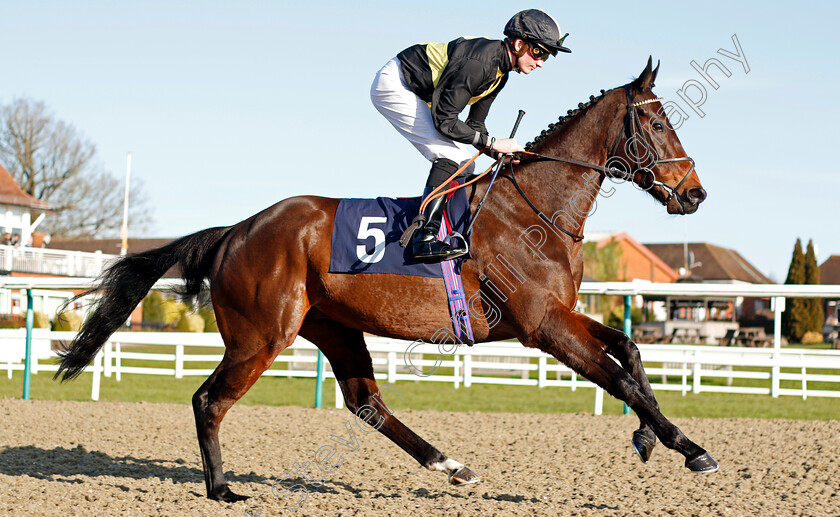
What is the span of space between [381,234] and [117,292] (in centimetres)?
198

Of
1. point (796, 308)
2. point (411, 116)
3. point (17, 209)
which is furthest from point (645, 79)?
point (17, 209)

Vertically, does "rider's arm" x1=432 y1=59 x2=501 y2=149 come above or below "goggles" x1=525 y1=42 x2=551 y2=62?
below

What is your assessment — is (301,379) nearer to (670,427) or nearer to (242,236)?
(242,236)

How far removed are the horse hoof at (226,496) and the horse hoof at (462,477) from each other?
3.76 ft

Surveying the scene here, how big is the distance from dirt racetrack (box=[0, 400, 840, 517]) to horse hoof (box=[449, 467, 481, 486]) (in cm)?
7

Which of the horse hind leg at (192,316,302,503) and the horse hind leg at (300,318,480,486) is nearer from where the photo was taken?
the horse hind leg at (192,316,302,503)

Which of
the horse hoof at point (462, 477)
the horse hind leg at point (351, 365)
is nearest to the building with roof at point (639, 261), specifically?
the horse hind leg at point (351, 365)

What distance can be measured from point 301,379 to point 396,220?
11.4 metres

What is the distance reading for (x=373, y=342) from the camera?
354 inches

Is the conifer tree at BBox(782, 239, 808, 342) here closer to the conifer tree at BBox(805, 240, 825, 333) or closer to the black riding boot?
the conifer tree at BBox(805, 240, 825, 333)

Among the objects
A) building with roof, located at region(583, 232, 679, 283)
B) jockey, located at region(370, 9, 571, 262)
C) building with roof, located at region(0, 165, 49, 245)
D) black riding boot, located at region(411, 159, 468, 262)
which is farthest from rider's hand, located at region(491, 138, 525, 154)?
building with roof, located at region(583, 232, 679, 283)

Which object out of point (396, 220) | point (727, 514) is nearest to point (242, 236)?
point (396, 220)

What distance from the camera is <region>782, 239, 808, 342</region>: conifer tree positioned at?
35656mm

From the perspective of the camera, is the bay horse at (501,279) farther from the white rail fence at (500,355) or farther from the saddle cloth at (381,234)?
the white rail fence at (500,355)
